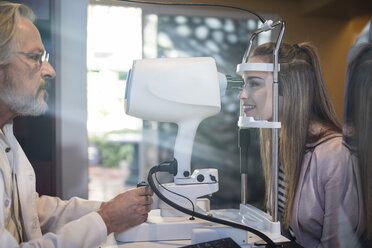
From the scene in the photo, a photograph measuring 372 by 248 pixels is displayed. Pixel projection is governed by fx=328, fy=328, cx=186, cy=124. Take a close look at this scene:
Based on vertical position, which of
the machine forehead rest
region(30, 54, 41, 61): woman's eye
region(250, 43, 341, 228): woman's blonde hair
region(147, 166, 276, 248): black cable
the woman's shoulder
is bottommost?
region(147, 166, 276, 248): black cable

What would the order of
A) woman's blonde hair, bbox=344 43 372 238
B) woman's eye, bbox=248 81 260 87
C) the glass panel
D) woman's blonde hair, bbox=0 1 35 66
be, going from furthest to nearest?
1. the glass panel
2. woman's eye, bbox=248 81 260 87
3. woman's blonde hair, bbox=0 1 35 66
4. woman's blonde hair, bbox=344 43 372 238

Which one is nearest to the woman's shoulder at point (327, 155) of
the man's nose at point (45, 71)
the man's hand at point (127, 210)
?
the man's hand at point (127, 210)

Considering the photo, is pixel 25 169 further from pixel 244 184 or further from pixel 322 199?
pixel 322 199

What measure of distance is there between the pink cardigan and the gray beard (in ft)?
3.17

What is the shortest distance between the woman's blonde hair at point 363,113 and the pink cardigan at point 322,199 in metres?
0.17

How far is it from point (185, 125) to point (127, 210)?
29 cm

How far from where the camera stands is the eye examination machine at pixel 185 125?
881mm

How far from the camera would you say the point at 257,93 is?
1.12 meters

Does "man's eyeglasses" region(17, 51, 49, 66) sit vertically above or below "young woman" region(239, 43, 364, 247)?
above

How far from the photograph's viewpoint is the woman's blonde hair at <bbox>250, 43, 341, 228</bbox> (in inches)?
47.2

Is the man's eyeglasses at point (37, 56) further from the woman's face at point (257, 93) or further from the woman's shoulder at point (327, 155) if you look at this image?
the woman's shoulder at point (327, 155)

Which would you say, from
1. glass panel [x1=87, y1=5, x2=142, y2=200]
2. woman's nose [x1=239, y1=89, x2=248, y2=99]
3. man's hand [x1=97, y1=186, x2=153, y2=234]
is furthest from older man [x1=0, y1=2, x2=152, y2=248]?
woman's nose [x1=239, y1=89, x2=248, y2=99]

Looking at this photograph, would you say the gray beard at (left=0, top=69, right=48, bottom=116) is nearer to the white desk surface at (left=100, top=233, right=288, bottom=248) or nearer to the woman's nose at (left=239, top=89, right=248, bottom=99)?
the white desk surface at (left=100, top=233, right=288, bottom=248)

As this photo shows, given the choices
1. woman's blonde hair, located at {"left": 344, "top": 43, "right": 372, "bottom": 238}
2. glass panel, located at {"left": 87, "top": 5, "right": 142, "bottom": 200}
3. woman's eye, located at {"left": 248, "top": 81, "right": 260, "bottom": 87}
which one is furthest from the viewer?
glass panel, located at {"left": 87, "top": 5, "right": 142, "bottom": 200}
